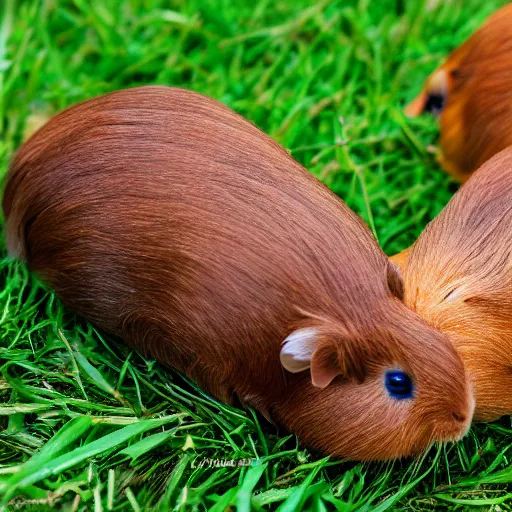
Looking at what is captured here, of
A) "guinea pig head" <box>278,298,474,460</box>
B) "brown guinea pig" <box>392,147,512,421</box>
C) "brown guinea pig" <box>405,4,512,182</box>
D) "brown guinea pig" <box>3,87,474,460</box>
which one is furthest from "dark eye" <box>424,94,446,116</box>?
"guinea pig head" <box>278,298,474,460</box>

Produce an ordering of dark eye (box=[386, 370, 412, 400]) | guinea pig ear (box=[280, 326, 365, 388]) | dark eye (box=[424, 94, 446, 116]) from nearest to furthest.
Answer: guinea pig ear (box=[280, 326, 365, 388])
dark eye (box=[386, 370, 412, 400])
dark eye (box=[424, 94, 446, 116])

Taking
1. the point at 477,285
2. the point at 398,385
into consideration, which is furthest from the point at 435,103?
the point at 398,385

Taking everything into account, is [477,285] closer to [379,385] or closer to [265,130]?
[379,385]

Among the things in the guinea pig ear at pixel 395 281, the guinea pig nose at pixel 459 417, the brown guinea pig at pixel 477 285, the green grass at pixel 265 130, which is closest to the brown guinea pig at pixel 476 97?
the green grass at pixel 265 130

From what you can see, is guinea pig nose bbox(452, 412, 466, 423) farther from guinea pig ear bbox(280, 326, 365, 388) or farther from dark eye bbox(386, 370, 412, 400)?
guinea pig ear bbox(280, 326, 365, 388)

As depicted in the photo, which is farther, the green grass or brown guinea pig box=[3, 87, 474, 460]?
the green grass

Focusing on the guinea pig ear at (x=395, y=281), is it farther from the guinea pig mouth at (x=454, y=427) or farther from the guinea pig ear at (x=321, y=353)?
the guinea pig mouth at (x=454, y=427)

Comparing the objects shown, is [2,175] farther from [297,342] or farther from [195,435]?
[297,342]
